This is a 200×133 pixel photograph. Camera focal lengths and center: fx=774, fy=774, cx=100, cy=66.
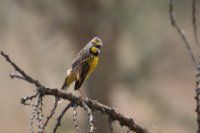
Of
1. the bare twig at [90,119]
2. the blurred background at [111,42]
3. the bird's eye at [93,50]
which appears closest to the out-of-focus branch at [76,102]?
the bare twig at [90,119]

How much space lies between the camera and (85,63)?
Answer: 7.04 feet

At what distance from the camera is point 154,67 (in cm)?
861

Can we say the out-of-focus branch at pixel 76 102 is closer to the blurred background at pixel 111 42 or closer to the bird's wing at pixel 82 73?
the bird's wing at pixel 82 73

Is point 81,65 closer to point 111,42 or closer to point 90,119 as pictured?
point 90,119

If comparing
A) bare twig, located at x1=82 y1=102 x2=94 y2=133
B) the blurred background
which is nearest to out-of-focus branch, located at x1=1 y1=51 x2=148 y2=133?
bare twig, located at x1=82 y1=102 x2=94 y2=133

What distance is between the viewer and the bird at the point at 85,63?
213 centimetres

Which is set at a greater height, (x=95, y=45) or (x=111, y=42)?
(x=111, y=42)

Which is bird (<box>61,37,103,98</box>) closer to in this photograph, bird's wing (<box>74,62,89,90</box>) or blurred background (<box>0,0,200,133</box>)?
bird's wing (<box>74,62,89,90</box>)

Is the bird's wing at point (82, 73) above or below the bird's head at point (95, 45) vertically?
below

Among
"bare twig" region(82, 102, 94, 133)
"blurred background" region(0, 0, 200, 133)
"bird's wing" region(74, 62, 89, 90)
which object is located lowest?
"bare twig" region(82, 102, 94, 133)

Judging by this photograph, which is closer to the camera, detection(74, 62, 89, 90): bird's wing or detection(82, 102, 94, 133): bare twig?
detection(82, 102, 94, 133): bare twig

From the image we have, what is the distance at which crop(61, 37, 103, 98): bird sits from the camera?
7.00 ft

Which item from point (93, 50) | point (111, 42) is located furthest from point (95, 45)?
point (111, 42)

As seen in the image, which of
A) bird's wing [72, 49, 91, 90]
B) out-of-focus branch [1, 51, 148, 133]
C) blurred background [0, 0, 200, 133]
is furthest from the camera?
blurred background [0, 0, 200, 133]
